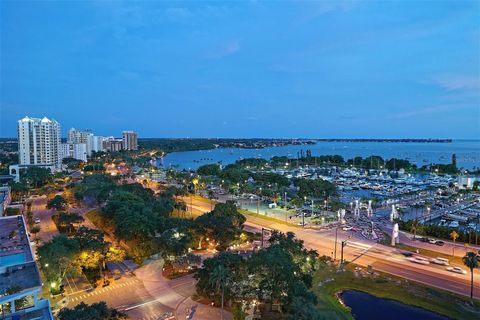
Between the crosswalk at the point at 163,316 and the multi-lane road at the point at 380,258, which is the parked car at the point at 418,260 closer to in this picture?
the multi-lane road at the point at 380,258

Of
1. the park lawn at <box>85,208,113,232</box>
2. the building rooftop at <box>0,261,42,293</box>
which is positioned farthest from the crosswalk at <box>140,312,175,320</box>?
the park lawn at <box>85,208,113,232</box>

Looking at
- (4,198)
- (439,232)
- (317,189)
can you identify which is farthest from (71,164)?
(439,232)

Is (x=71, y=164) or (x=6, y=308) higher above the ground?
(x=71, y=164)

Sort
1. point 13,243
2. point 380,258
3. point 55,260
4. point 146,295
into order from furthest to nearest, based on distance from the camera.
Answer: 1. point 380,258
2. point 13,243
3. point 55,260
4. point 146,295

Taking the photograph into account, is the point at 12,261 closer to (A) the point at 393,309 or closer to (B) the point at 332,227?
(A) the point at 393,309

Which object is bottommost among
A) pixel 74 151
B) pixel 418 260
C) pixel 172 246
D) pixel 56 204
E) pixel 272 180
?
pixel 418 260

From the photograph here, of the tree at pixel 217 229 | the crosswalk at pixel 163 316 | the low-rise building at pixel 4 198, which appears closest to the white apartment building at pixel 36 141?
the low-rise building at pixel 4 198

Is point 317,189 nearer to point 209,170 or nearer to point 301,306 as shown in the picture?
point 209,170
